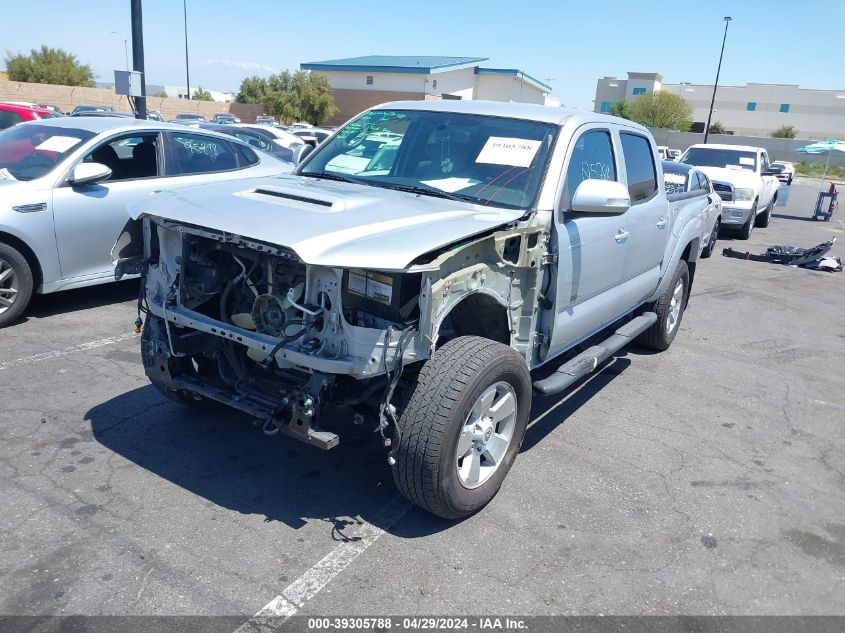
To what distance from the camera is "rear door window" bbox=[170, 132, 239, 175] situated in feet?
23.7

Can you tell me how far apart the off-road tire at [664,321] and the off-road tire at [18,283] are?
542 centimetres

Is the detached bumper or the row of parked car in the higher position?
the row of parked car

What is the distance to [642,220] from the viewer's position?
208 inches

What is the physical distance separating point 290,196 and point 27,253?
11.7ft

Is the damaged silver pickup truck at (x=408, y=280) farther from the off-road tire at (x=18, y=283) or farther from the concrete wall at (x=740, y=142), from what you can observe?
the concrete wall at (x=740, y=142)

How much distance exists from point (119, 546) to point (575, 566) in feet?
6.99

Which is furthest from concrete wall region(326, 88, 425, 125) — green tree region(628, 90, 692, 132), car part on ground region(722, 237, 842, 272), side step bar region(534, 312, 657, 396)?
side step bar region(534, 312, 657, 396)

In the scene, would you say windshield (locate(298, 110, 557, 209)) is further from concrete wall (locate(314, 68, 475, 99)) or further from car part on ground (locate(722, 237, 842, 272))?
concrete wall (locate(314, 68, 475, 99))

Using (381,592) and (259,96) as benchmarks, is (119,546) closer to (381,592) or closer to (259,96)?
(381,592)

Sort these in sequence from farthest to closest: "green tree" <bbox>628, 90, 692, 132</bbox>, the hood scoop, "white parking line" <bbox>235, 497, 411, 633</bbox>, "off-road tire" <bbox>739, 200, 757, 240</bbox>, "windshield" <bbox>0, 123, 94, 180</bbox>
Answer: "green tree" <bbox>628, 90, 692, 132</bbox>
"off-road tire" <bbox>739, 200, 757, 240</bbox>
"windshield" <bbox>0, 123, 94, 180</bbox>
the hood scoop
"white parking line" <bbox>235, 497, 411, 633</bbox>

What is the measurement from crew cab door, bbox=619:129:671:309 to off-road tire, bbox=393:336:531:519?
210 cm

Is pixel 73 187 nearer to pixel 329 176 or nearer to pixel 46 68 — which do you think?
pixel 329 176

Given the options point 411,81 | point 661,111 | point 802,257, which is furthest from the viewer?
point 661,111

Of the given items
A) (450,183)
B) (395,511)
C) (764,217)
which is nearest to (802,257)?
(764,217)
